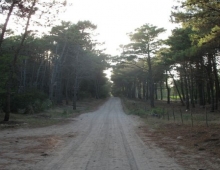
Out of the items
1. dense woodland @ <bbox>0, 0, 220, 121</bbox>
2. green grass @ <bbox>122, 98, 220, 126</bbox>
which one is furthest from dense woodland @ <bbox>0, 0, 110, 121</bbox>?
green grass @ <bbox>122, 98, 220, 126</bbox>

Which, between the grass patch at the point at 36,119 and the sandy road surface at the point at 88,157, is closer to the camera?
the sandy road surface at the point at 88,157

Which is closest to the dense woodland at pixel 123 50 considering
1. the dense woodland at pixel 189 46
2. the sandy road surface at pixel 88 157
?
the dense woodland at pixel 189 46

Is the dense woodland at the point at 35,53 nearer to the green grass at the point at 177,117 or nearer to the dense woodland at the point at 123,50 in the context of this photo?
the dense woodland at the point at 123,50

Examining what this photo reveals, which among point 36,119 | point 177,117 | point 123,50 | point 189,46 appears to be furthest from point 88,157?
point 123,50

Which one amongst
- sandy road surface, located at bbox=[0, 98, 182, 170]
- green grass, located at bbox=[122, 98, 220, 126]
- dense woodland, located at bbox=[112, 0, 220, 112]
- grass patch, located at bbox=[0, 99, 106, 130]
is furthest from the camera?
green grass, located at bbox=[122, 98, 220, 126]

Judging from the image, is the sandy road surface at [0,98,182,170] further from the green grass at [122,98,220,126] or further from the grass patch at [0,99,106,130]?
the green grass at [122,98,220,126]

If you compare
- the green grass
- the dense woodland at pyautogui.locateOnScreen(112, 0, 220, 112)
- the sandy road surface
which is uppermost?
the dense woodland at pyautogui.locateOnScreen(112, 0, 220, 112)

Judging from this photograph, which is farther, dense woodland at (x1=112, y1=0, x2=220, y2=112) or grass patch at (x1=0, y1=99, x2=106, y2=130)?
grass patch at (x1=0, y1=99, x2=106, y2=130)

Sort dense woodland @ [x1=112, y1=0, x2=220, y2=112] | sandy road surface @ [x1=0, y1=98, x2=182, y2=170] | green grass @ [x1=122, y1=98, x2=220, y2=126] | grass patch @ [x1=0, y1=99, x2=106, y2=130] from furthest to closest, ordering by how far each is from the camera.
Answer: green grass @ [x1=122, y1=98, x2=220, y2=126]
grass patch @ [x1=0, y1=99, x2=106, y2=130]
dense woodland @ [x1=112, y1=0, x2=220, y2=112]
sandy road surface @ [x1=0, y1=98, x2=182, y2=170]

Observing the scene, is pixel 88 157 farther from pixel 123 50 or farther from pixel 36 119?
pixel 123 50

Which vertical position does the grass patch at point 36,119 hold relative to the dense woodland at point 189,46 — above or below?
below

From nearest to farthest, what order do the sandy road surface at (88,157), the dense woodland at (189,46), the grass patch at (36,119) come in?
1. the sandy road surface at (88,157)
2. the dense woodland at (189,46)
3. the grass patch at (36,119)

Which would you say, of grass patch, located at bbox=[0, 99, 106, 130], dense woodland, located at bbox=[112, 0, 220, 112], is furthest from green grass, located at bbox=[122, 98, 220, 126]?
grass patch, located at bbox=[0, 99, 106, 130]

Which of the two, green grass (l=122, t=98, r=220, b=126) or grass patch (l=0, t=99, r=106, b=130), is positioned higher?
grass patch (l=0, t=99, r=106, b=130)
